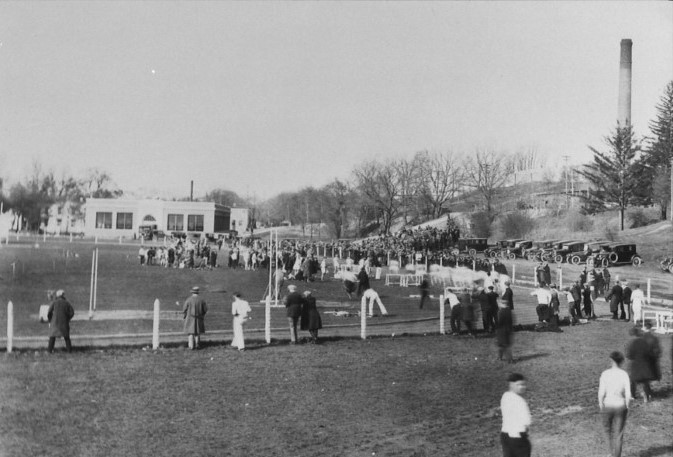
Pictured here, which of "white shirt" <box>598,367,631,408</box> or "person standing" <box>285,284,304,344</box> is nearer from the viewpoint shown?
"white shirt" <box>598,367,631,408</box>

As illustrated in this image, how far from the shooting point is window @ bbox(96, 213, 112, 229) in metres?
60.3

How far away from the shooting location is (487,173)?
29953 millimetres

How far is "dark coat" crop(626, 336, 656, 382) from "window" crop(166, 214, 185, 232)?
5525 cm

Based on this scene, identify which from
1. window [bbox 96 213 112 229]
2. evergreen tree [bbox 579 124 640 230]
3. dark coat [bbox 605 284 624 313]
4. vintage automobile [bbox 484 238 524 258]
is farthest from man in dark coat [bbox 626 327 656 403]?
window [bbox 96 213 112 229]

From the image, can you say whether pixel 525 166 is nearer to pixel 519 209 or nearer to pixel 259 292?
pixel 519 209

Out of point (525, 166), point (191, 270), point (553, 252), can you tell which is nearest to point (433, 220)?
point (525, 166)

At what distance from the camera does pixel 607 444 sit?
807cm

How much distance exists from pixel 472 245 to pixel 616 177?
16.8 meters

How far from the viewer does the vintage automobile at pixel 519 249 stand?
1455 inches

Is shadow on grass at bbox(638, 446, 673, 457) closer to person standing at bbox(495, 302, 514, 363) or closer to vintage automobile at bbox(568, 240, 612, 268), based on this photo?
person standing at bbox(495, 302, 514, 363)

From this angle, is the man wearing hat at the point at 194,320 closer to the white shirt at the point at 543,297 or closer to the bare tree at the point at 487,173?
the white shirt at the point at 543,297

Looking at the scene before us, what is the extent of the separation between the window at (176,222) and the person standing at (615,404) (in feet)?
187

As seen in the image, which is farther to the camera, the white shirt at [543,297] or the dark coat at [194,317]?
the white shirt at [543,297]

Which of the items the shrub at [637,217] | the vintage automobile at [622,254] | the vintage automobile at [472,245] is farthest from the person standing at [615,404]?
the shrub at [637,217]
